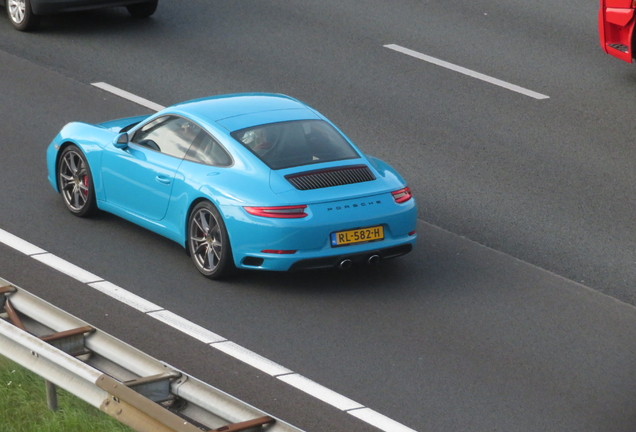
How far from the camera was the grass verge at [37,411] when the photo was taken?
21.4ft

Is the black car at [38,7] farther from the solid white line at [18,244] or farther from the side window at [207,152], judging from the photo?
the side window at [207,152]

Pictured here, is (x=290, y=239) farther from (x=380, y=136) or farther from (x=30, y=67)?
(x=30, y=67)

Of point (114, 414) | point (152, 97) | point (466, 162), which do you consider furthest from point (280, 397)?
point (152, 97)

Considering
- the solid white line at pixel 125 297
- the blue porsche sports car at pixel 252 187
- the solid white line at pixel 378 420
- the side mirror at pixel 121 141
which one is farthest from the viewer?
the side mirror at pixel 121 141

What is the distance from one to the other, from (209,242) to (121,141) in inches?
58.1

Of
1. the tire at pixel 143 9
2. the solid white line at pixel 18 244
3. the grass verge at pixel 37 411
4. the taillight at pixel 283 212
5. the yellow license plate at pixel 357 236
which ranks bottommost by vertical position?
the solid white line at pixel 18 244

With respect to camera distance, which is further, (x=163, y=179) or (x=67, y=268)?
(x=163, y=179)

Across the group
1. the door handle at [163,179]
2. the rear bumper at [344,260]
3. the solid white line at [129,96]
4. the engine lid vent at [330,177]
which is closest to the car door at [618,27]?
the solid white line at [129,96]

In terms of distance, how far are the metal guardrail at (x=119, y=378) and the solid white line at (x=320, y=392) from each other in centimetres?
129

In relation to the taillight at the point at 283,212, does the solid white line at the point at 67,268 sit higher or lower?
lower

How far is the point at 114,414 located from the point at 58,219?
196 inches

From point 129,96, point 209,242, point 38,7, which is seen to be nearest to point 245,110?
point 209,242

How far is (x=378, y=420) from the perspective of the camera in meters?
6.98

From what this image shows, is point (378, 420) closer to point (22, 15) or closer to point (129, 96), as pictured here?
point (129, 96)
